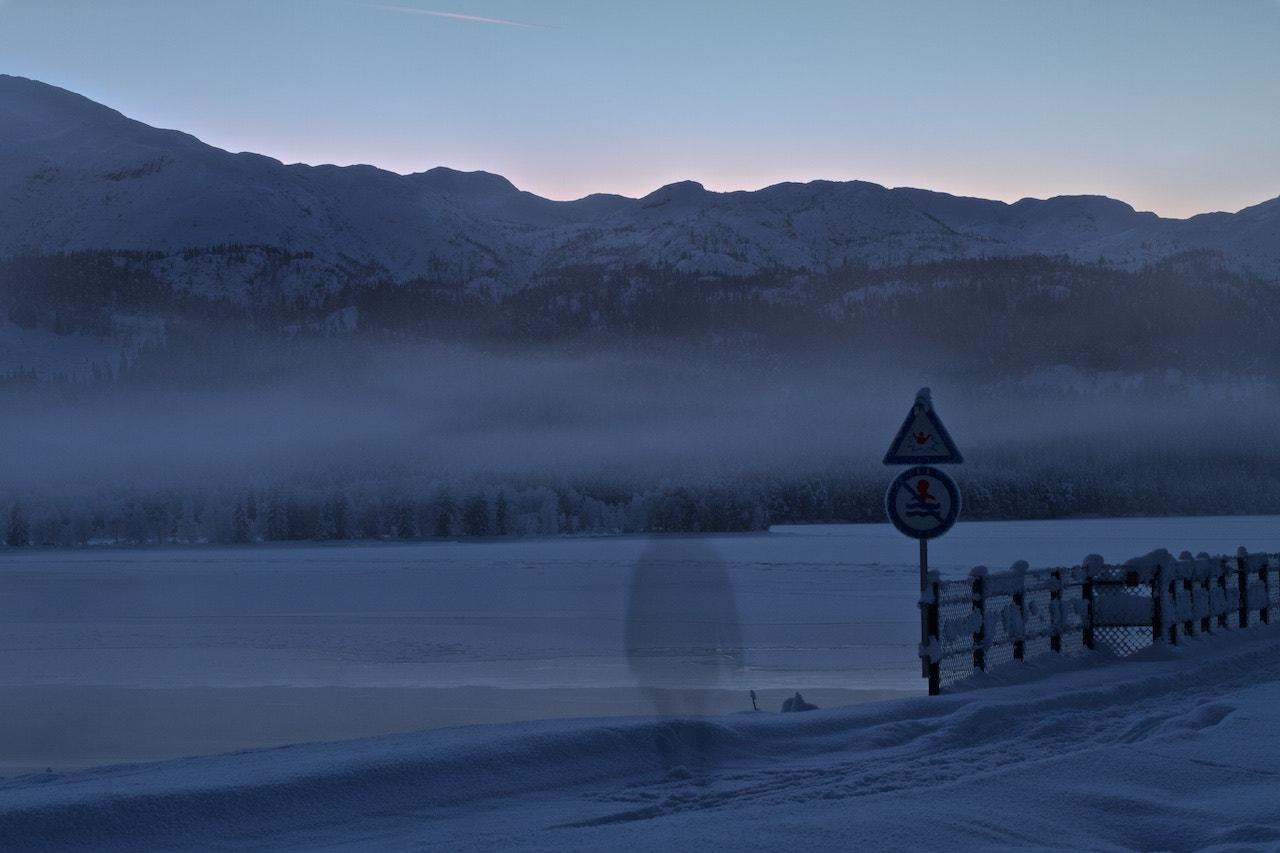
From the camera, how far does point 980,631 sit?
41.8ft

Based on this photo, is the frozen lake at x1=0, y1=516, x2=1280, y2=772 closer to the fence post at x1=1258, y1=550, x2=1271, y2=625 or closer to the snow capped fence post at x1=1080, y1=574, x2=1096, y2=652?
the snow capped fence post at x1=1080, y1=574, x2=1096, y2=652

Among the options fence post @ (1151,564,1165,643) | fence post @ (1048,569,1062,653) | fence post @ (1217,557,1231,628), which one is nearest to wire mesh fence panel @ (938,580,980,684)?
fence post @ (1048,569,1062,653)

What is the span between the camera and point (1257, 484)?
194 m

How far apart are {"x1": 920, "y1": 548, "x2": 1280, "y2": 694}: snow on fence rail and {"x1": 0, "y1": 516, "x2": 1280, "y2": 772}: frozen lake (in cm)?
202

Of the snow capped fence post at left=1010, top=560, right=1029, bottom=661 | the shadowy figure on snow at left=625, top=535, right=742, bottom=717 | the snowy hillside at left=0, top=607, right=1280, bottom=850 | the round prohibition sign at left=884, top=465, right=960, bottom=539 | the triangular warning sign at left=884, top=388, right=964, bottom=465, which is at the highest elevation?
the triangular warning sign at left=884, top=388, right=964, bottom=465

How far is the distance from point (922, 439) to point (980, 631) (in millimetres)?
2208

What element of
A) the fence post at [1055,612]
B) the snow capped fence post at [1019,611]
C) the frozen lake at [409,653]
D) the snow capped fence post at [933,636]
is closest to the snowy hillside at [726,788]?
the snow capped fence post at [933,636]

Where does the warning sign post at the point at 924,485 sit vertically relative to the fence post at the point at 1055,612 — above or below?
above

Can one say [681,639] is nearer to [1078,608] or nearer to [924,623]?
[1078,608]

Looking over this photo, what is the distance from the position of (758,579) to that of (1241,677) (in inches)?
1205

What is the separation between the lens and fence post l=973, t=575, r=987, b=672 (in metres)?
12.7

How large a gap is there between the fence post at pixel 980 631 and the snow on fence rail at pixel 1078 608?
10mm

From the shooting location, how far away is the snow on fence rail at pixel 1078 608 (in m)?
12.4

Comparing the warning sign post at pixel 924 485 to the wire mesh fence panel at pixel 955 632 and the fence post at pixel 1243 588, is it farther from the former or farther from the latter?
the fence post at pixel 1243 588
